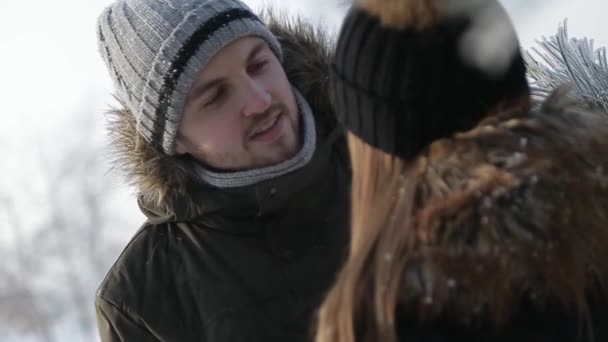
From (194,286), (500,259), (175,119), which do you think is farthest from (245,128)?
(500,259)

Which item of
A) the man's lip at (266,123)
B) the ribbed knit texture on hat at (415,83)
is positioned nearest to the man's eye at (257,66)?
the man's lip at (266,123)

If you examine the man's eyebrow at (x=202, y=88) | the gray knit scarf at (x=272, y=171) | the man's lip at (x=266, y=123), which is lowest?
the gray knit scarf at (x=272, y=171)

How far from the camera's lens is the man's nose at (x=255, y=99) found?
62.7 inches

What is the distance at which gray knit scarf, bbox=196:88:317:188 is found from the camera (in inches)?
Answer: 64.1

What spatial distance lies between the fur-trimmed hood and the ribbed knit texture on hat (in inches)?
29.5

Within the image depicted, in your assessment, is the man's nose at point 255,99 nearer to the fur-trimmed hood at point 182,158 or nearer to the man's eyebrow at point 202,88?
the man's eyebrow at point 202,88

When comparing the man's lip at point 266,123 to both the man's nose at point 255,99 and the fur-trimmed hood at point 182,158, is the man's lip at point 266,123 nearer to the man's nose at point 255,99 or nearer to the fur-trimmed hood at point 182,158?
the man's nose at point 255,99

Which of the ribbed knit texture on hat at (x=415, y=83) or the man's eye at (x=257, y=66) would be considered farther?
the man's eye at (x=257, y=66)

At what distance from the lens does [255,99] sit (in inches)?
62.7

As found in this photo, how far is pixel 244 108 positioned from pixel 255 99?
3cm

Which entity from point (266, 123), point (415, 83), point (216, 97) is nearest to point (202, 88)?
point (216, 97)

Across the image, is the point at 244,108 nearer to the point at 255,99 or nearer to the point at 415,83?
the point at 255,99

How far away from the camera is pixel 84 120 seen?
6570 mm

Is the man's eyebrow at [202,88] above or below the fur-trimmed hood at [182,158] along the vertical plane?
above
